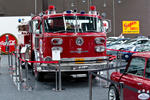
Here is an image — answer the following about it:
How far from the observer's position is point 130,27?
4491 centimetres

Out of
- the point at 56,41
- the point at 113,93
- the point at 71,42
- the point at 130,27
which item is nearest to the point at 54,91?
→ the point at 56,41

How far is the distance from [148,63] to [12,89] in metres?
6.18

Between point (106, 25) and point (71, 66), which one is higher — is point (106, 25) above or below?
above

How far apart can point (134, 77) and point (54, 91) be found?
15.0 feet

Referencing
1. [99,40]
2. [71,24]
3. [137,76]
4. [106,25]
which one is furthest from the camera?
[106,25]

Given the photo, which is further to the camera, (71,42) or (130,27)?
(130,27)

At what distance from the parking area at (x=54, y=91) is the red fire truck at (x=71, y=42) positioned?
676mm

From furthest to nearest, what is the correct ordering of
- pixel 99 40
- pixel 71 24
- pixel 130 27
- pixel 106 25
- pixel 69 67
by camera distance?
pixel 130 27 < pixel 106 25 < pixel 71 24 < pixel 99 40 < pixel 69 67

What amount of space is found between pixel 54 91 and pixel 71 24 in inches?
105

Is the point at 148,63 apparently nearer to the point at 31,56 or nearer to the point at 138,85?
the point at 138,85

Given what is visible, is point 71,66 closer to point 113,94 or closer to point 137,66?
point 113,94

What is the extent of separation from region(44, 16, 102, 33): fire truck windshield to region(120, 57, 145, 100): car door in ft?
15.9

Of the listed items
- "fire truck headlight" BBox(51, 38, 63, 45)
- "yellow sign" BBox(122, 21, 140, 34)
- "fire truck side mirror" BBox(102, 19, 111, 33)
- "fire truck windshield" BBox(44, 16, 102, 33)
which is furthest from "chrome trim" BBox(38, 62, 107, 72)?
"yellow sign" BBox(122, 21, 140, 34)

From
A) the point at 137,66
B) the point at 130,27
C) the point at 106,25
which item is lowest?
the point at 137,66
